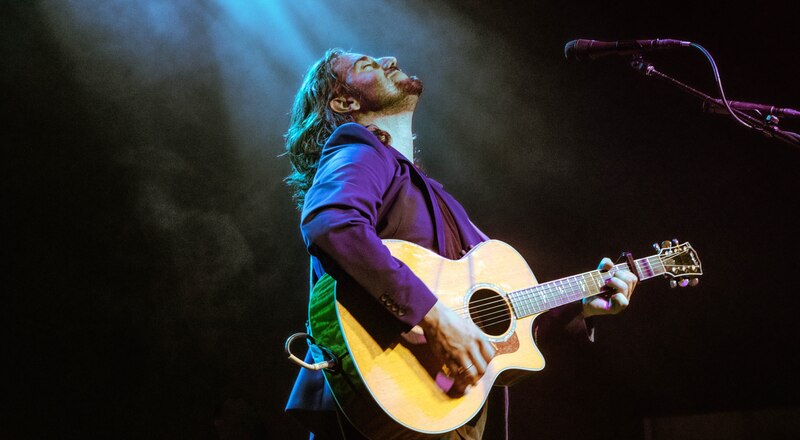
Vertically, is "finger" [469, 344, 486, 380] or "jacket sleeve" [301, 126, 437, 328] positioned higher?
"jacket sleeve" [301, 126, 437, 328]

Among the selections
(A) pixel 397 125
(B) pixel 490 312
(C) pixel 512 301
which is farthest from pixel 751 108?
(A) pixel 397 125

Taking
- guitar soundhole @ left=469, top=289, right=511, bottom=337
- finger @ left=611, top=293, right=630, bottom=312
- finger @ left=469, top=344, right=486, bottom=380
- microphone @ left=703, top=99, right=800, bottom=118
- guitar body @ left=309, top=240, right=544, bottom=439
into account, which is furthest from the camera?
finger @ left=611, top=293, right=630, bottom=312

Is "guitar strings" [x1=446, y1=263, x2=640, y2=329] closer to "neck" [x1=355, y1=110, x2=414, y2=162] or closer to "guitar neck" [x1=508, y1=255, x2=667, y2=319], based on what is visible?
"guitar neck" [x1=508, y1=255, x2=667, y2=319]

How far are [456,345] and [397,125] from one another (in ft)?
5.28

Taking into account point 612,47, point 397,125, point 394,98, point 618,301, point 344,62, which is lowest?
point 618,301

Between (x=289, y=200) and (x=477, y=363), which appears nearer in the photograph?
(x=477, y=363)

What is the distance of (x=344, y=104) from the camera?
3.05 meters

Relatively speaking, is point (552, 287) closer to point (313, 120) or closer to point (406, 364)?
point (406, 364)

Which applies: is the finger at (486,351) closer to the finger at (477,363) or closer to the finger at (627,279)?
the finger at (477,363)

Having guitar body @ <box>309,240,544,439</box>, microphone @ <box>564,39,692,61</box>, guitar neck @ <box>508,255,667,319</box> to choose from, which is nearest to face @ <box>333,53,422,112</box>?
microphone @ <box>564,39,692,61</box>

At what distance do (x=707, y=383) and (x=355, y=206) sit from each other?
153 inches

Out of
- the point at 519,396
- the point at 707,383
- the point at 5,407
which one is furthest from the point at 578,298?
the point at 5,407

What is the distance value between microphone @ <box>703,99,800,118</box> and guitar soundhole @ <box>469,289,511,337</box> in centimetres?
148

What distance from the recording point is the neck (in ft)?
9.63
